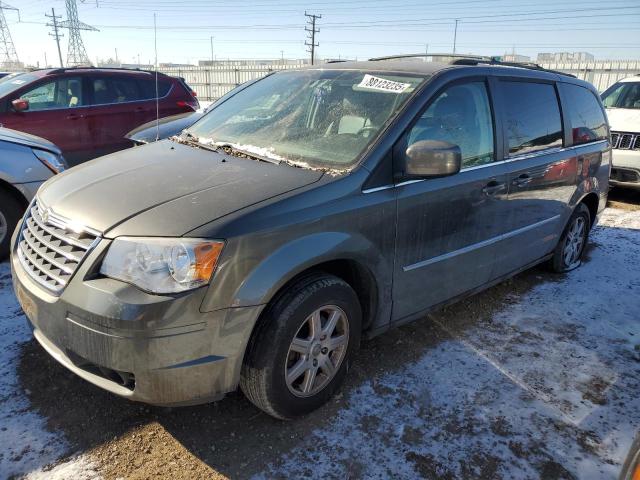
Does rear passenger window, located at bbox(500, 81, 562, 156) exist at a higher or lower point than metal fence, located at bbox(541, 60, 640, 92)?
lower

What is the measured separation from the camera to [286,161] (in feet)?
8.83

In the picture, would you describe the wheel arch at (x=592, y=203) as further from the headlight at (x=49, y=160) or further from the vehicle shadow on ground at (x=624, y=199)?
the headlight at (x=49, y=160)

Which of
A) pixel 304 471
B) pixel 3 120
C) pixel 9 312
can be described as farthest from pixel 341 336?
pixel 3 120

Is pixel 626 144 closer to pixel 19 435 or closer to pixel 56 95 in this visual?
pixel 19 435

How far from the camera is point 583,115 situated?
4.40 metres

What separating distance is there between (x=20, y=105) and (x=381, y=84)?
5984 mm

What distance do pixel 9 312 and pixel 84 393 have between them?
126 centimetres

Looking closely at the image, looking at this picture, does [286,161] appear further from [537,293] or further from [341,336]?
[537,293]

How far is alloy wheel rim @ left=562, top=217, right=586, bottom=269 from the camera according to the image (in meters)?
4.64

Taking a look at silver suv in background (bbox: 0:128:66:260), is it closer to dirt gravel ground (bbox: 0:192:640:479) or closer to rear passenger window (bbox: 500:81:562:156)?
dirt gravel ground (bbox: 0:192:640:479)

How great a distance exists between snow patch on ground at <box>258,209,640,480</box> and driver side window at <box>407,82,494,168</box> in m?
1.31

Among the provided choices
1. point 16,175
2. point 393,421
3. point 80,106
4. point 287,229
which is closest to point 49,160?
point 16,175

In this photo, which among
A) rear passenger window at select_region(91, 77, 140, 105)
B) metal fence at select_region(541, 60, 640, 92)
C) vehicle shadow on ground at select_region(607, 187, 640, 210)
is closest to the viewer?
vehicle shadow on ground at select_region(607, 187, 640, 210)

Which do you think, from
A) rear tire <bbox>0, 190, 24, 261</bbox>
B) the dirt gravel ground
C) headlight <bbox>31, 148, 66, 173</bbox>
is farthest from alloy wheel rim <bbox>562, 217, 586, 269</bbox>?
rear tire <bbox>0, 190, 24, 261</bbox>
